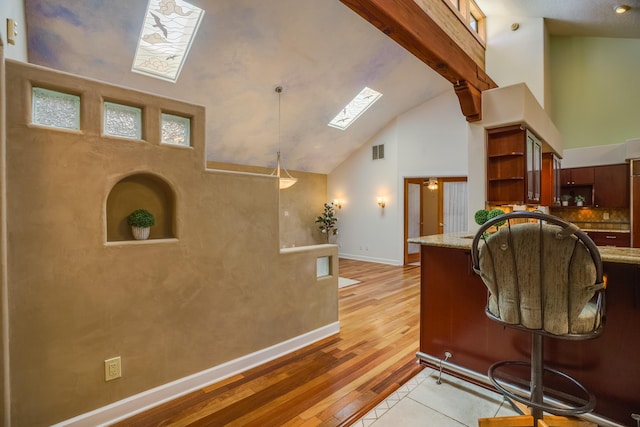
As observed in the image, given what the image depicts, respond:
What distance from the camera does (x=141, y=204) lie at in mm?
2209

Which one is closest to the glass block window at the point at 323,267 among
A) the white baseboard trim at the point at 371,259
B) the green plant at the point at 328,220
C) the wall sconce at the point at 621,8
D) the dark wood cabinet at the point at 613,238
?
the white baseboard trim at the point at 371,259

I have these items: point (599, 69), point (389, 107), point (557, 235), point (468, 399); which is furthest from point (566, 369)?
point (599, 69)

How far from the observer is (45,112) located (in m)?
1.76

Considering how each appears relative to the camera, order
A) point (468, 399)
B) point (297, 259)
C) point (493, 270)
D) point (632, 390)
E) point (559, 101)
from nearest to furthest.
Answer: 1. point (493, 270)
2. point (632, 390)
3. point (468, 399)
4. point (297, 259)
5. point (559, 101)

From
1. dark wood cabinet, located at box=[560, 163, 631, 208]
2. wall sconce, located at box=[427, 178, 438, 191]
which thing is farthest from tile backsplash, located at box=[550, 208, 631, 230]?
wall sconce, located at box=[427, 178, 438, 191]

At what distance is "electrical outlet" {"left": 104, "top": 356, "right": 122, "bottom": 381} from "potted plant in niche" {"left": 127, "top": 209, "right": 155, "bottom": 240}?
787mm

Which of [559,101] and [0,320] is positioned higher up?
[559,101]

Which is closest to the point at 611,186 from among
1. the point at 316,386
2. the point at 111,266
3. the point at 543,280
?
the point at 543,280

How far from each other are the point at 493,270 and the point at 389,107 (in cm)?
661

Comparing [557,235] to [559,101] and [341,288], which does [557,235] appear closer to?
[341,288]

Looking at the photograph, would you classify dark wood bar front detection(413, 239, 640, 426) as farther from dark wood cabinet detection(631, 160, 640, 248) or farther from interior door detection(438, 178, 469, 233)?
dark wood cabinet detection(631, 160, 640, 248)

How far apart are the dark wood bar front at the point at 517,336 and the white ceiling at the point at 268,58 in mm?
4032

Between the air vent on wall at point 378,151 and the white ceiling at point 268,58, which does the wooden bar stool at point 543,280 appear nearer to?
the white ceiling at point 268,58

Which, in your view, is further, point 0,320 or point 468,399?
point 468,399
